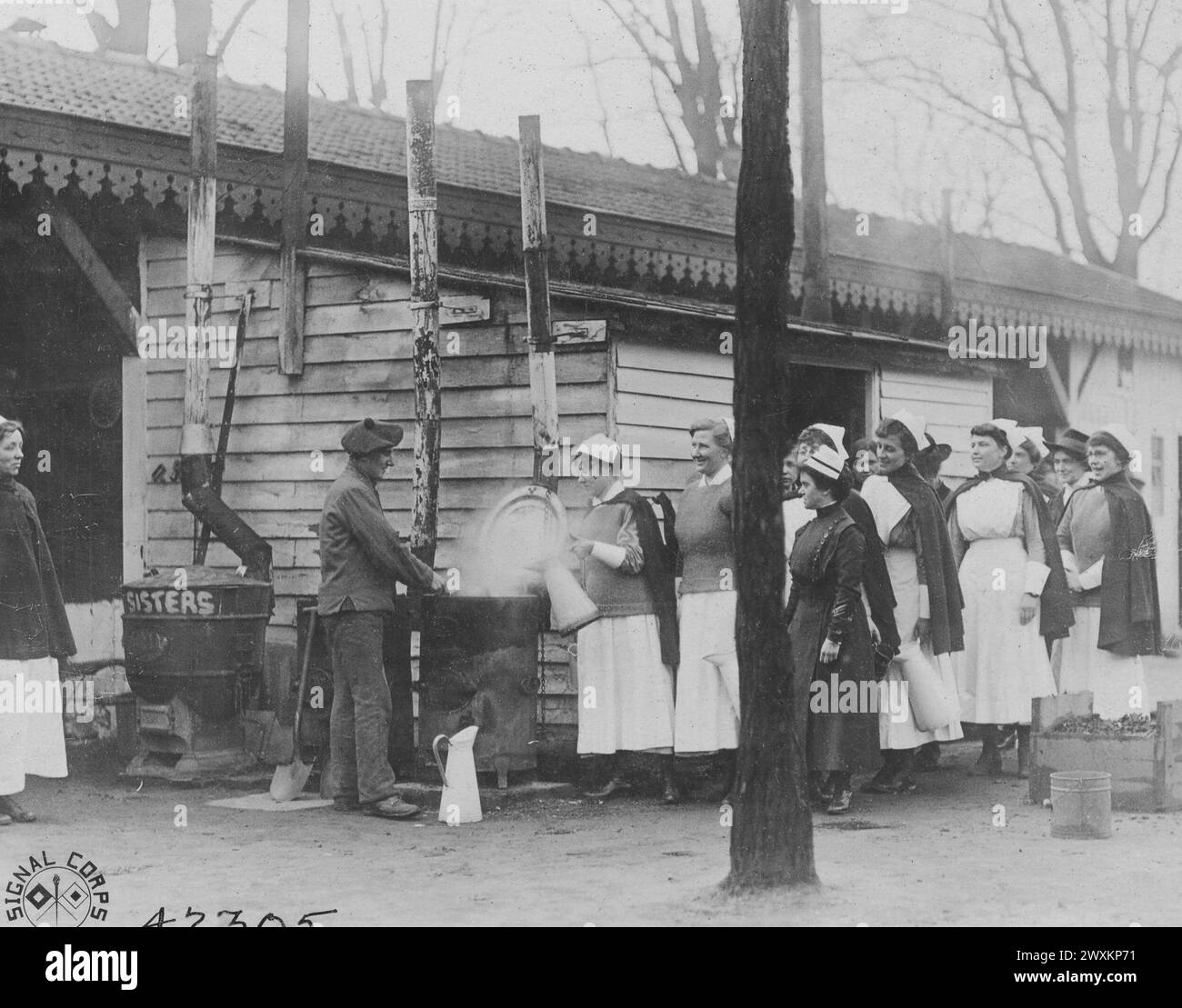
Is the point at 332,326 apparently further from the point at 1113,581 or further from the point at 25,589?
the point at 1113,581

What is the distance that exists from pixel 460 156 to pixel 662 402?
6.14m

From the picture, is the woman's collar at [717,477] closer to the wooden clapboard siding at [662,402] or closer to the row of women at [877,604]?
the row of women at [877,604]

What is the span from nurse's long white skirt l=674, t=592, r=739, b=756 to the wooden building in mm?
1178

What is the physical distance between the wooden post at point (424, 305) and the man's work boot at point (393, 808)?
1.83 meters

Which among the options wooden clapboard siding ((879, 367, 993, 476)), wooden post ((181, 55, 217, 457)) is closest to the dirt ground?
wooden post ((181, 55, 217, 457))

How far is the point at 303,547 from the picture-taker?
10969 mm

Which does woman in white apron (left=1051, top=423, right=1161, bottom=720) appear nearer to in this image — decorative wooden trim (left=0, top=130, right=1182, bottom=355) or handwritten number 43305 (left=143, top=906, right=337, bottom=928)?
decorative wooden trim (left=0, top=130, right=1182, bottom=355)

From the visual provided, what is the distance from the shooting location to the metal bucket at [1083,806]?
733cm

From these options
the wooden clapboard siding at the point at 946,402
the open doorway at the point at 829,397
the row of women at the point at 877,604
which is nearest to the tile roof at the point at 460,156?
the open doorway at the point at 829,397

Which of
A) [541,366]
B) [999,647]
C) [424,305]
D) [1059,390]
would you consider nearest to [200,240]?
[424,305]

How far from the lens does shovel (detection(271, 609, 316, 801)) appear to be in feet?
29.3

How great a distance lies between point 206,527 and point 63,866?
502 cm
